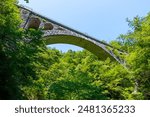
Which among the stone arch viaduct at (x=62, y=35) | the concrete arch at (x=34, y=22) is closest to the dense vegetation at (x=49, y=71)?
the stone arch viaduct at (x=62, y=35)

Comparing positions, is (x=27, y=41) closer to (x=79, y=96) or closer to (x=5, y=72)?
(x=5, y=72)

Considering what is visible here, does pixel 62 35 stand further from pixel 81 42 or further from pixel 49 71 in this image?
pixel 49 71

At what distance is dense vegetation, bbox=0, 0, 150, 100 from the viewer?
14.4m

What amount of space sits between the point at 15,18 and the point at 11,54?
112 inches

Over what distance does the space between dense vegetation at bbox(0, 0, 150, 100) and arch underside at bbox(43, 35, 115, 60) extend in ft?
5.19

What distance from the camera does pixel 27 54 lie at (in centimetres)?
1498

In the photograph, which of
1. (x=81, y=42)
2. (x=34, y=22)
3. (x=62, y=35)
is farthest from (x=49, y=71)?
(x=81, y=42)

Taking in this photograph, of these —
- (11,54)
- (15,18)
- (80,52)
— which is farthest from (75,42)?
(11,54)

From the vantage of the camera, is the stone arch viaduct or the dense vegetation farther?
the stone arch viaduct

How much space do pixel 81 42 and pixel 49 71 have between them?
10.0 meters

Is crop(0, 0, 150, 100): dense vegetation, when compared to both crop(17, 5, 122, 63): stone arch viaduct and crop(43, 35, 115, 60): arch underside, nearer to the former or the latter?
crop(43, 35, 115, 60): arch underside

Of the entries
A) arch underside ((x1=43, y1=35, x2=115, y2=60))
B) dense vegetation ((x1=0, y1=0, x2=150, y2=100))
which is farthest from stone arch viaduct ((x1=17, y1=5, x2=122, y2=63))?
dense vegetation ((x1=0, y1=0, x2=150, y2=100))

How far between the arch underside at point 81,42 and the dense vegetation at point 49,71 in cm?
158

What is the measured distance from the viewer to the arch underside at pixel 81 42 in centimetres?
3195
